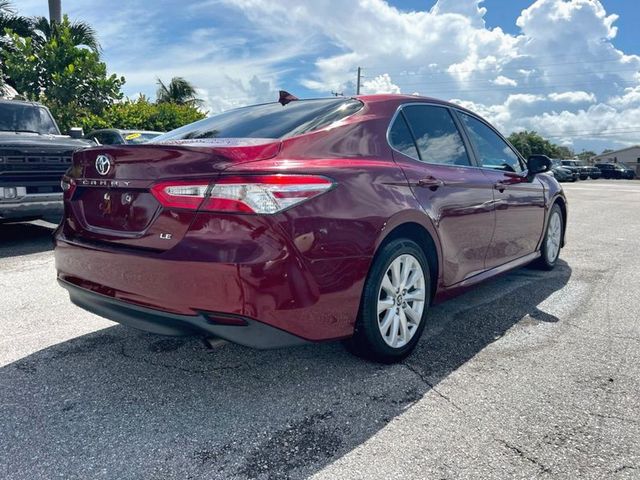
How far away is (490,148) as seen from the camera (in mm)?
4398

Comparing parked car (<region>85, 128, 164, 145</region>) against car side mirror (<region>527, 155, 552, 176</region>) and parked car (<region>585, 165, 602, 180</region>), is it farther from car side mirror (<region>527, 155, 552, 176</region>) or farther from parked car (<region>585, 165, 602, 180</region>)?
parked car (<region>585, 165, 602, 180</region>)

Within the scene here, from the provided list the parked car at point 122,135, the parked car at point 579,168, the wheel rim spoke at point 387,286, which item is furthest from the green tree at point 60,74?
the parked car at point 579,168

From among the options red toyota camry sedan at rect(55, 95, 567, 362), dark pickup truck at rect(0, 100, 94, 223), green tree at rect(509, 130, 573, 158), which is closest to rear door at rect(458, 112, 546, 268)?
red toyota camry sedan at rect(55, 95, 567, 362)

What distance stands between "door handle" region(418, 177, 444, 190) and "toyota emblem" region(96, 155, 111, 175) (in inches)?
68.8

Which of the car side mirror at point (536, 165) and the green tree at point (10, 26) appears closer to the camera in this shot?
the car side mirror at point (536, 165)

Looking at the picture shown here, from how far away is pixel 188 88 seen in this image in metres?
31.4

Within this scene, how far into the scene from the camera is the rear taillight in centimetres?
234

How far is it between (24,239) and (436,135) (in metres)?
5.89

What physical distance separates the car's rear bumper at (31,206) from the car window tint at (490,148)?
15.6 feet

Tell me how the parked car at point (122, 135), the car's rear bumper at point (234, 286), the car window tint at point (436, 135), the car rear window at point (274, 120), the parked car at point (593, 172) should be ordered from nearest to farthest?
the car's rear bumper at point (234, 286)
the car rear window at point (274, 120)
the car window tint at point (436, 135)
the parked car at point (122, 135)
the parked car at point (593, 172)

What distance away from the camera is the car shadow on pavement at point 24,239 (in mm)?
6282

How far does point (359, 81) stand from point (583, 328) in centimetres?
5173

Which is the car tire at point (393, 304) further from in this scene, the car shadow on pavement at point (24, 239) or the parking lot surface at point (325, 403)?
the car shadow on pavement at point (24, 239)

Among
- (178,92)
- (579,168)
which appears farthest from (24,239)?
(579,168)
